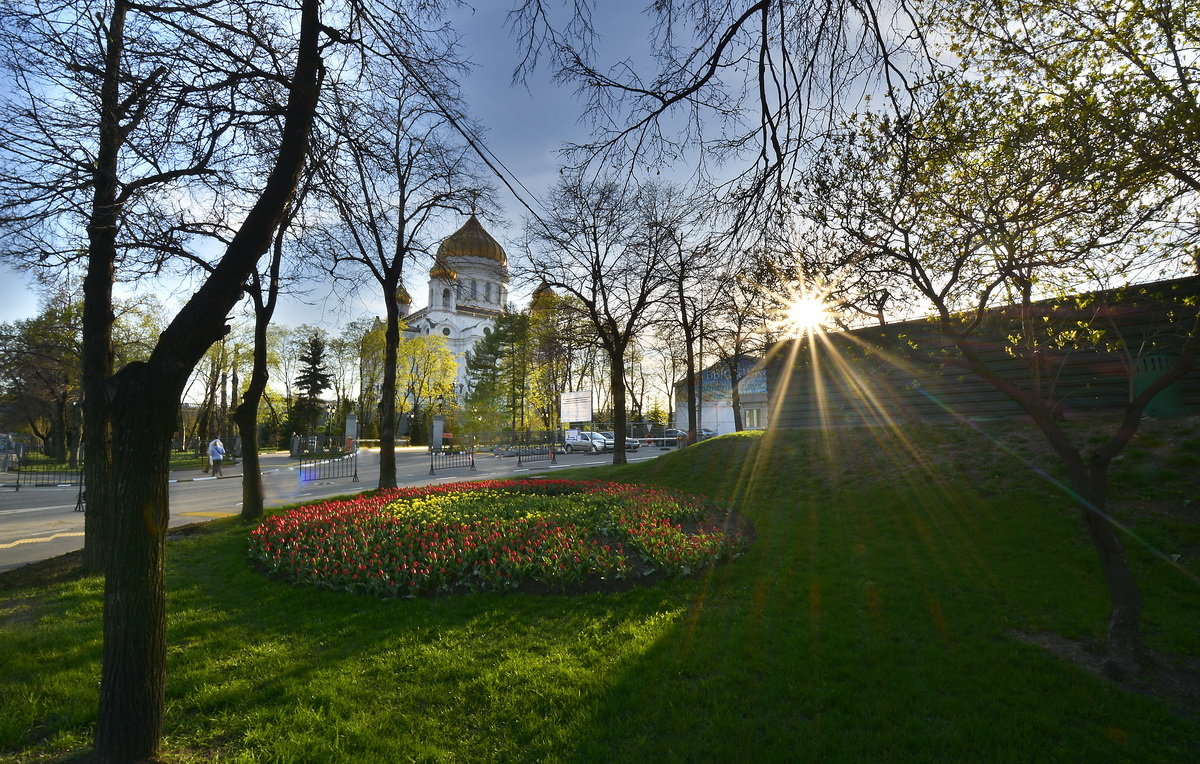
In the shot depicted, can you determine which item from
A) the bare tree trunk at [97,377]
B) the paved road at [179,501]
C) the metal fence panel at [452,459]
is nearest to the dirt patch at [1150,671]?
the bare tree trunk at [97,377]

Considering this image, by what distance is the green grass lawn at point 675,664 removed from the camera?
3.27 metres

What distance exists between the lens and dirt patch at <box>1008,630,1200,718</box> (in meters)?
3.84

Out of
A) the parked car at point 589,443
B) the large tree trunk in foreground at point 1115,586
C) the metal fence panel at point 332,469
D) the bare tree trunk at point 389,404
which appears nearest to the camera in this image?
the large tree trunk in foreground at point 1115,586

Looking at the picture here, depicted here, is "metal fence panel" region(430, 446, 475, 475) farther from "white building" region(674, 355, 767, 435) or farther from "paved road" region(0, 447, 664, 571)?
"white building" region(674, 355, 767, 435)

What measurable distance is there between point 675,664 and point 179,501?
16343mm

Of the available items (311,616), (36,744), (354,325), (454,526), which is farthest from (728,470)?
(354,325)

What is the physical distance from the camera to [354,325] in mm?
47812

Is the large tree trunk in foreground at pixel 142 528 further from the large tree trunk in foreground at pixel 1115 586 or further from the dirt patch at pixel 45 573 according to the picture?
the large tree trunk in foreground at pixel 1115 586

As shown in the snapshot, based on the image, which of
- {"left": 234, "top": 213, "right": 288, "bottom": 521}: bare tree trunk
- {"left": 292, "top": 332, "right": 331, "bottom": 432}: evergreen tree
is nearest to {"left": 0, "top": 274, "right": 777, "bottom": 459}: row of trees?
{"left": 292, "top": 332, "right": 331, "bottom": 432}: evergreen tree

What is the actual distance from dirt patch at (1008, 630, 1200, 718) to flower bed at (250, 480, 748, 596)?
348cm

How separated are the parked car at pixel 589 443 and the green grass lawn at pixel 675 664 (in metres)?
29.5

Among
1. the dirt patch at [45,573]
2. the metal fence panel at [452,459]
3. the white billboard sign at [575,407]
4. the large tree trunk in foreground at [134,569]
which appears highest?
the white billboard sign at [575,407]

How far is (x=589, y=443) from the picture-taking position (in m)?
37.8

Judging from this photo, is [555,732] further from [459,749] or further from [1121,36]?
[1121,36]
